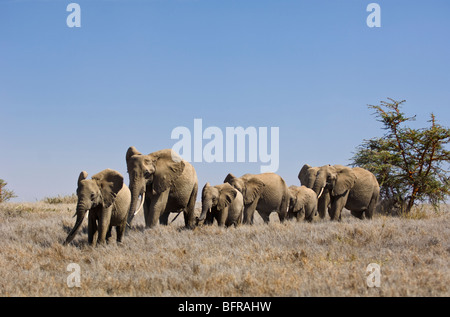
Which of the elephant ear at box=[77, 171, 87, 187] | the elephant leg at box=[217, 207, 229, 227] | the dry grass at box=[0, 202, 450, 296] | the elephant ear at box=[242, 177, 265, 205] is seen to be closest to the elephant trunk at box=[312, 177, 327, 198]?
the elephant ear at box=[242, 177, 265, 205]

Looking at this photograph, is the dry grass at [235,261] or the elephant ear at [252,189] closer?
the dry grass at [235,261]

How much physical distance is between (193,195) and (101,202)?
15.3 ft

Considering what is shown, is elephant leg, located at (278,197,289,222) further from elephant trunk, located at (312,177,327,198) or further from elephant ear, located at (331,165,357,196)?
elephant ear, located at (331,165,357,196)

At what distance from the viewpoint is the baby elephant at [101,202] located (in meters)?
10.6

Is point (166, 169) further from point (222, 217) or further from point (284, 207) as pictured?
point (284, 207)

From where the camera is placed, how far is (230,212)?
1523 cm

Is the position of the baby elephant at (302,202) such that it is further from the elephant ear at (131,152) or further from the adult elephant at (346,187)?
the elephant ear at (131,152)

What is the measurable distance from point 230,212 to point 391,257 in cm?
653

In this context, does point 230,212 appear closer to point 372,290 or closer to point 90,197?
point 90,197

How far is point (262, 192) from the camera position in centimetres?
1745

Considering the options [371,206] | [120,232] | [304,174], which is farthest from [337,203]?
[120,232]

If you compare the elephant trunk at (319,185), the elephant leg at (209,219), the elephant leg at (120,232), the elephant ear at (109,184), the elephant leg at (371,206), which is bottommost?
the elephant leg at (371,206)

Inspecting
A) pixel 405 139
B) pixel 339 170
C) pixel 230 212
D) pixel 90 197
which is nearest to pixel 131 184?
pixel 90 197

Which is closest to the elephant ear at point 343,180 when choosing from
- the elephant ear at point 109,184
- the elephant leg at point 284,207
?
the elephant leg at point 284,207
